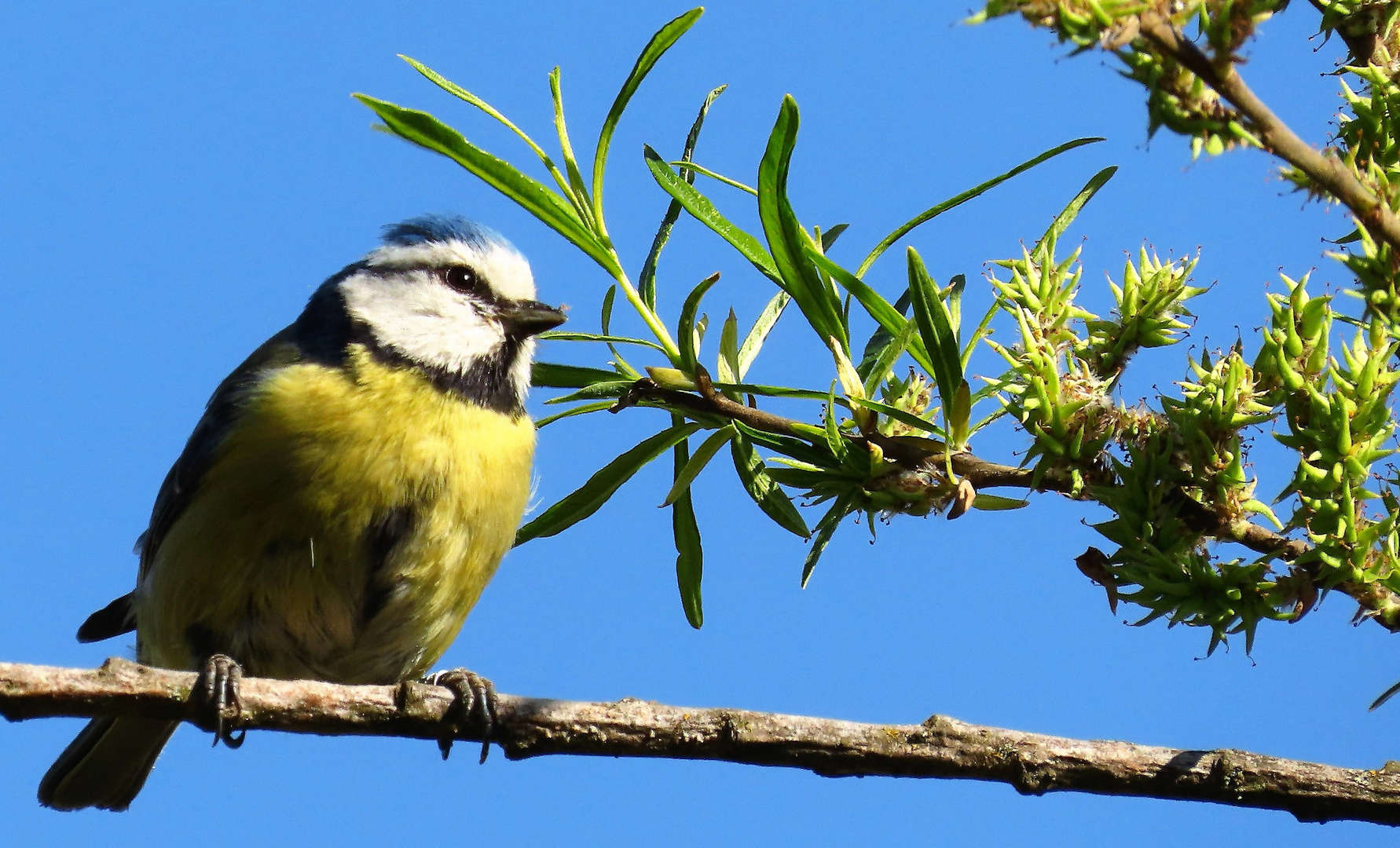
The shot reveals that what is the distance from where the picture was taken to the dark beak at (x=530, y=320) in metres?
3.79

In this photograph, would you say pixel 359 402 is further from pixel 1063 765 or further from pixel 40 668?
pixel 1063 765

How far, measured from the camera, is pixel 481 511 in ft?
11.5

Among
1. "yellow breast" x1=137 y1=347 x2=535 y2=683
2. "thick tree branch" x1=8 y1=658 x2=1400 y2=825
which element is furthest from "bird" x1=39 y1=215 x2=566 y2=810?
"thick tree branch" x1=8 y1=658 x2=1400 y2=825

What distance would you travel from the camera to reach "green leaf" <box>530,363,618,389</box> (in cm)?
248

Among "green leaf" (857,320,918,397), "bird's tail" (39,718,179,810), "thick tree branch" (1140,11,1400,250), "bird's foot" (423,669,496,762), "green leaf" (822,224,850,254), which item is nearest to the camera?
"thick tree branch" (1140,11,1400,250)

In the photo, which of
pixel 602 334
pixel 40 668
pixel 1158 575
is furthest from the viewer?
pixel 602 334

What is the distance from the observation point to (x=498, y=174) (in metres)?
2.23

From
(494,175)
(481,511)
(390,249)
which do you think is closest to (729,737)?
(494,175)

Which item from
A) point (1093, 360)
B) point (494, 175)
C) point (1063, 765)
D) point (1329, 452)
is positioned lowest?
point (1063, 765)

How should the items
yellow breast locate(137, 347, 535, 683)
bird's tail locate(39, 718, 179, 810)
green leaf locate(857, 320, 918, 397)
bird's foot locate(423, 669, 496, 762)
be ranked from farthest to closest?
bird's tail locate(39, 718, 179, 810) → yellow breast locate(137, 347, 535, 683) → bird's foot locate(423, 669, 496, 762) → green leaf locate(857, 320, 918, 397)

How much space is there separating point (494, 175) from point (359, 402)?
1362 mm

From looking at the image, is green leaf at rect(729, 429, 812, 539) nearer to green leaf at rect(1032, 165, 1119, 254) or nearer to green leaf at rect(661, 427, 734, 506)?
green leaf at rect(661, 427, 734, 506)

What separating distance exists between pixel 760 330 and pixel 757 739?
79 cm

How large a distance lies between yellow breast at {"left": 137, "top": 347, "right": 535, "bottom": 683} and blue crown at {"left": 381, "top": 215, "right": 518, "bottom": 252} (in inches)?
26.6
